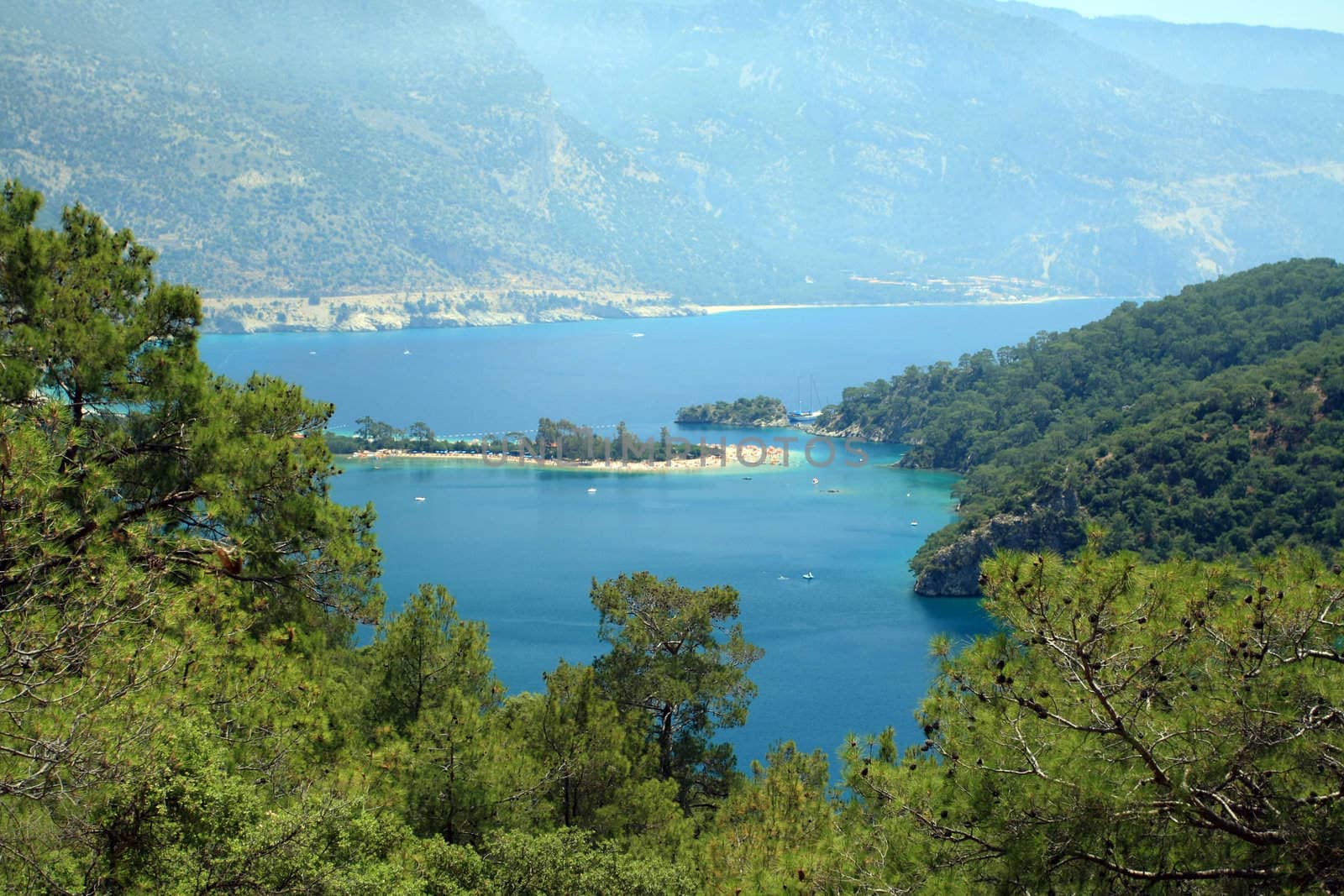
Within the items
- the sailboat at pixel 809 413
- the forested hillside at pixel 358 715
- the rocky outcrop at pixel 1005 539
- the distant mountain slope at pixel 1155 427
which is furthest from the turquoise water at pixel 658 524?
the forested hillside at pixel 358 715

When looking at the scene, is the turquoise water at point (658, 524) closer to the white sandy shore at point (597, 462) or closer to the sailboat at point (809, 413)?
the white sandy shore at point (597, 462)

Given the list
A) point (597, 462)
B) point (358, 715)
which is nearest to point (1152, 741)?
point (358, 715)

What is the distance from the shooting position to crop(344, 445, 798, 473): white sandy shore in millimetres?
79875

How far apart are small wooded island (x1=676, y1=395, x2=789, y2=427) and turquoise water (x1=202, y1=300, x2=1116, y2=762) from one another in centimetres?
263

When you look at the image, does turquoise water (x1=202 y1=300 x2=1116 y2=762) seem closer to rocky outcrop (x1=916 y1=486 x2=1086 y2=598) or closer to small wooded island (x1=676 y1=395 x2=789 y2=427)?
rocky outcrop (x1=916 y1=486 x2=1086 y2=598)

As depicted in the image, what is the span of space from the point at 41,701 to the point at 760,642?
1474 inches

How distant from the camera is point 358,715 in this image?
12383 mm

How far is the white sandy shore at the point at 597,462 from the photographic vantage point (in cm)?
7988

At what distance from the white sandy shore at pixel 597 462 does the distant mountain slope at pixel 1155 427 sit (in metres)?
10.4

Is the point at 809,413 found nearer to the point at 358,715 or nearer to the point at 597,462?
the point at 597,462

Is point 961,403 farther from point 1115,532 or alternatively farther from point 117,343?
point 117,343

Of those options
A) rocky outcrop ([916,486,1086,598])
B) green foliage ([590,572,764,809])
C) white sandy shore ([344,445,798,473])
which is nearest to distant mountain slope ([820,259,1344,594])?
rocky outcrop ([916,486,1086,598])

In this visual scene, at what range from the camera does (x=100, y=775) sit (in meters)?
6.63

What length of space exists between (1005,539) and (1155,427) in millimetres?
9256
